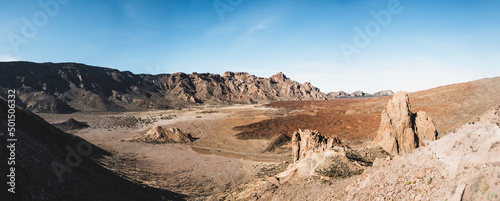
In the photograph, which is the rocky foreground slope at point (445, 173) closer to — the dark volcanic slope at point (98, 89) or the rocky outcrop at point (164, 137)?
the rocky outcrop at point (164, 137)

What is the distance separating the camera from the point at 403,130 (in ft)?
56.4

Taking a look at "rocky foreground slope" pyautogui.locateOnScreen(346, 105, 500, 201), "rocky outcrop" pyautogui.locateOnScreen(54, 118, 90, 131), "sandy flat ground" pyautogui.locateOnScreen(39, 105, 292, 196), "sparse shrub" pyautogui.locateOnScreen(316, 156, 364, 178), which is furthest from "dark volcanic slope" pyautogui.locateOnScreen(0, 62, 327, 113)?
"rocky foreground slope" pyautogui.locateOnScreen(346, 105, 500, 201)

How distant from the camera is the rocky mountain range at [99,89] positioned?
81312mm

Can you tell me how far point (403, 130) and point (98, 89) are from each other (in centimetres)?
12700

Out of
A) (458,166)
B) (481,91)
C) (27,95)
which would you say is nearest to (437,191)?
(458,166)

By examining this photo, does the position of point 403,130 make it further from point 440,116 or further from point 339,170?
point 440,116

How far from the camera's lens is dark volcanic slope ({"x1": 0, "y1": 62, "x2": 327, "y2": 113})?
8144 centimetres

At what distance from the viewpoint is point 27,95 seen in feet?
259

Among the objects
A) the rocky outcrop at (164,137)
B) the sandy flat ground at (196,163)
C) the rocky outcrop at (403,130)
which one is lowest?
the sandy flat ground at (196,163)

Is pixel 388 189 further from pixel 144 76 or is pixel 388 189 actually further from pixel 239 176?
pixel 144 76

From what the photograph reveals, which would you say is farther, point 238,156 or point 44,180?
point 238,156

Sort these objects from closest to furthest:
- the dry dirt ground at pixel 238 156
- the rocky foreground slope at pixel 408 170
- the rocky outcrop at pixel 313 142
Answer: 1. the rocky foreground slope at pixel 408 170
2. the dry dirt ground at pixel 238 156
3. the rocky outcrop at pixel 313 142

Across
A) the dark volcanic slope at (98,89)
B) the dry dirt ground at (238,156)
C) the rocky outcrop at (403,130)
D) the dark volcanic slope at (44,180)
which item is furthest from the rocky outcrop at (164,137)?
the dark volcanic slope at (98,89)

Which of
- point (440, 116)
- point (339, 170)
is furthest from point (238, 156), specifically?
point (440, 116)
